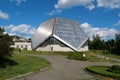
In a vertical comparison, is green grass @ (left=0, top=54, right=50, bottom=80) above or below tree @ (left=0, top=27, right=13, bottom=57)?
below

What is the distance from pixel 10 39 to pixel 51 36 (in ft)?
160

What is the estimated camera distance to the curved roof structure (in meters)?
78.9

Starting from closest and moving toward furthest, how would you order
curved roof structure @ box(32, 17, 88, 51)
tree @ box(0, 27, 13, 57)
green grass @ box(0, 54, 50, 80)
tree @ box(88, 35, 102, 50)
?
green grass @ box(0, 54, 50, 80) → tree @ box(0, 27, 13, 57) → curved roof structure @ box(32, 17, 88, 51) → tree @ box(88, 35, 102, 50)

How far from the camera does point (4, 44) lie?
28766 mm

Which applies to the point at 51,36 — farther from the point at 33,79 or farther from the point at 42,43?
the point at 33,79

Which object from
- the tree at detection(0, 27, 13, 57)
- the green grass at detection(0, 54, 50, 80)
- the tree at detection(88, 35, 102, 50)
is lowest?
the green grass at detection(0, 54, 50, 80)

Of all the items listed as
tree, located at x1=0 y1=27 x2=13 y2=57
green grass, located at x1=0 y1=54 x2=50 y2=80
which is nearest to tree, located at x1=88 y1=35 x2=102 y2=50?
green grass, located at x1=0 y1=54 x2=50 y2=80

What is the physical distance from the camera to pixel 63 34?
80.6 metres

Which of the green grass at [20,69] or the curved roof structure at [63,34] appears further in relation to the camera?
the curved roof structure at [63,34]

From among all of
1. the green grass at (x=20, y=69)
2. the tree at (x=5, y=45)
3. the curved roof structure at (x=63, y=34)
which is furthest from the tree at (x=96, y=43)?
the tree at (x=5, y=45)

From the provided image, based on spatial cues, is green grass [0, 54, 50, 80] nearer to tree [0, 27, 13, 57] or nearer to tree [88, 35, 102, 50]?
tree [0, 27, 13, 57]

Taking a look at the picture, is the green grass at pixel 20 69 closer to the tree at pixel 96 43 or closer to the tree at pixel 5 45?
the tree at pixel 5 45

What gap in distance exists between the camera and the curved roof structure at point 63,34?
259ft

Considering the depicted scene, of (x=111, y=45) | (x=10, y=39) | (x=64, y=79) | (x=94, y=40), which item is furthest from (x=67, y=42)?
(x=64, y=79)
